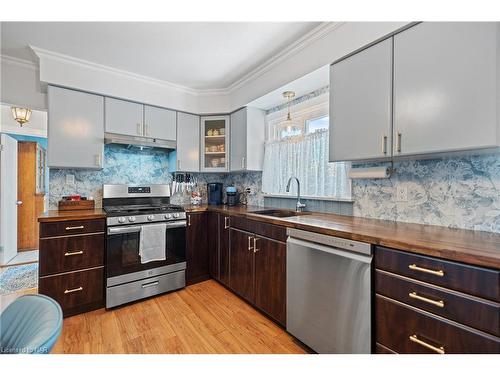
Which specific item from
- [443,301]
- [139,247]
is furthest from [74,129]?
[443,301]

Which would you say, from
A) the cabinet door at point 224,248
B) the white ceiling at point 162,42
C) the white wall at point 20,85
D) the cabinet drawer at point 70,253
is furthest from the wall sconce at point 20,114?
the cabinet door at point 224,248

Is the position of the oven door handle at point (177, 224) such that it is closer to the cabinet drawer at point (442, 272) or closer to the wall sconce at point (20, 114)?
the cabinet drawer at point (442, 272)

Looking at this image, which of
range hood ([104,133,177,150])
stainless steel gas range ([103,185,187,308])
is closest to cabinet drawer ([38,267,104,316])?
stainless steel gas range ([103,185,187,308])

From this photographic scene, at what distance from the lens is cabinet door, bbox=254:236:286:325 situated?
6.09 ft

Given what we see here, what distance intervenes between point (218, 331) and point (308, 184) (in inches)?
64.1

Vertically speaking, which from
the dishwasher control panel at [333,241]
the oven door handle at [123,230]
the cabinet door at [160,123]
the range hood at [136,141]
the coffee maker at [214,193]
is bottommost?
the oven door handle at [123,230]

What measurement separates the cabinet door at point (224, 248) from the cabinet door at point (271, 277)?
540 millimetres

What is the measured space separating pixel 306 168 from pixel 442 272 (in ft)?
5.35

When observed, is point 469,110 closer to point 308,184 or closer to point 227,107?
point 308,184

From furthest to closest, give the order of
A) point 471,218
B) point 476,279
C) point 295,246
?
point 295,246 < point 471,218 < point 476,279

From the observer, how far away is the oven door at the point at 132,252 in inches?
88.4

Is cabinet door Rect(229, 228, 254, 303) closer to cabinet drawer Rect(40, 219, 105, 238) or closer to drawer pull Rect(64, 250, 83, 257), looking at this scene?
cabinet drawer Rect(40, 219, 105, 238)

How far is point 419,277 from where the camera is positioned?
1.09 meters
